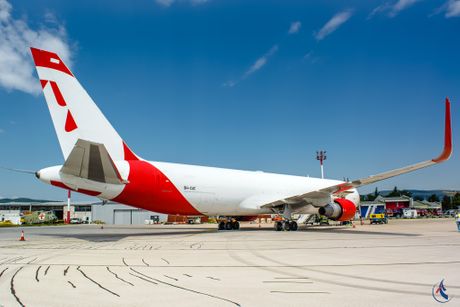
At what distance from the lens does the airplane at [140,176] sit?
17.3 metres

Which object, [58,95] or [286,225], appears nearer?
[58,95]

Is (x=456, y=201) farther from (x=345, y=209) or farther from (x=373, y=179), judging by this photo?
(x=373, y=179)

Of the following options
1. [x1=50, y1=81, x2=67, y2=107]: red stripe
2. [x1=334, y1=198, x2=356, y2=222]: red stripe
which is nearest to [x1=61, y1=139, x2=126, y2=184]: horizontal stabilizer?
[x1=50, y1=81, x2=67, y2=107]: red stripe

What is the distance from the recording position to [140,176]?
64.7 feet

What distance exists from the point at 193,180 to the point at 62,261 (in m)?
12.5

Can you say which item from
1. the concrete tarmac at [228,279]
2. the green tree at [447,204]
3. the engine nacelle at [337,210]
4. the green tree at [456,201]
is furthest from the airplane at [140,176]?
the green tree at [447,204]

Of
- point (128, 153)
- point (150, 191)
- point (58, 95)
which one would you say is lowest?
point (150, 191)

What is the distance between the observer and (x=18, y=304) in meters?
5.48

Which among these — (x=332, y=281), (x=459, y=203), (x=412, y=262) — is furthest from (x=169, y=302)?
(x=459, y=203)

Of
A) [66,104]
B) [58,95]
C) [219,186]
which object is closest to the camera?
[58,95]

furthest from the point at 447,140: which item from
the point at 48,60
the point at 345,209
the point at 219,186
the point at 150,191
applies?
the point at 48,60

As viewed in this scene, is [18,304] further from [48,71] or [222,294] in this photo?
[48,71]

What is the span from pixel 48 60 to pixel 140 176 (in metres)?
6.78

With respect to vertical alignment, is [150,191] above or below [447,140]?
below
